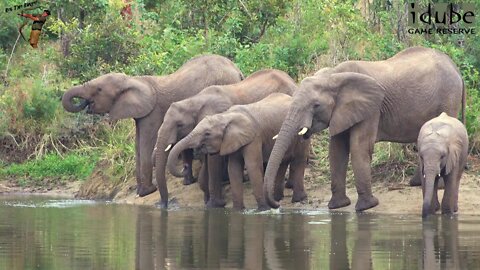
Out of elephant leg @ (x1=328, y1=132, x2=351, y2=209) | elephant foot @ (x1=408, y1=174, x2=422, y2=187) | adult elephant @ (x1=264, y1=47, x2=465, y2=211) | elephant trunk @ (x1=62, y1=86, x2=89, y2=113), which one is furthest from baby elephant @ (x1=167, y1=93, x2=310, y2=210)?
elephant trunk @ (x1=62, y1=86, x2=89, y2=113)

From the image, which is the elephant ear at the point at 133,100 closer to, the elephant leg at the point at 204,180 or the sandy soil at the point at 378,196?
the sandy soil at the point at 378,196

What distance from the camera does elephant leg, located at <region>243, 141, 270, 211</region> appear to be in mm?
22094

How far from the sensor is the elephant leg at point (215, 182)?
22.9 meters

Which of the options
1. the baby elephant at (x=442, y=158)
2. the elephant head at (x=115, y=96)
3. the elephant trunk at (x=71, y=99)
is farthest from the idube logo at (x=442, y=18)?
the elephant trunk at (x=71, y=99)

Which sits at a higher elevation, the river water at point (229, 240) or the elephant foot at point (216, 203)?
the elephant foot at point (216, 203)

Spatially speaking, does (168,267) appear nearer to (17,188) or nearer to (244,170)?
(244,170)

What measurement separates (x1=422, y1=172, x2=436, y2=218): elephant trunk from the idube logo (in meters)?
6.90

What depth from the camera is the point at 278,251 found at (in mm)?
16359

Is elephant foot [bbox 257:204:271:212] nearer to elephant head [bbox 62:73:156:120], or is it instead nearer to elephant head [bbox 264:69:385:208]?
elephant head [bbox 264:69:385:208]

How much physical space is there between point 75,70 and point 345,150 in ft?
28.6

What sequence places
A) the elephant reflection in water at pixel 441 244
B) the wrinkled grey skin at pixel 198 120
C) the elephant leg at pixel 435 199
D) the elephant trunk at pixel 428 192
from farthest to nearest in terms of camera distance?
the wrinkled grey skin at pixel 198 120 < the elephant leg at pixel 435 199 < the elephant trunk at pixel 428 192 < the elephant reflection in water at pixel 441 244

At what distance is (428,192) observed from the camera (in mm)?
19750

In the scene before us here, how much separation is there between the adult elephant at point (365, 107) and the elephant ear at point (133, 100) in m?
3.88

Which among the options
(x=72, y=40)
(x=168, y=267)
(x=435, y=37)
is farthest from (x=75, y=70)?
(x=168, y=267)
